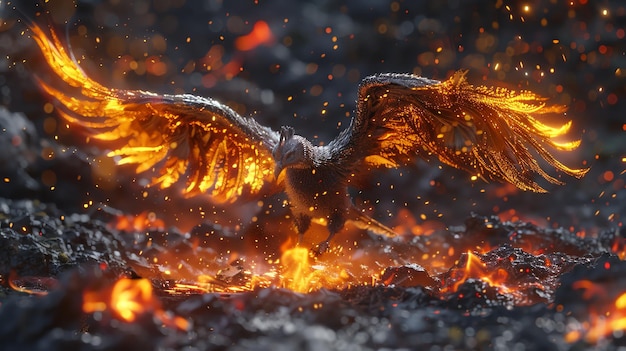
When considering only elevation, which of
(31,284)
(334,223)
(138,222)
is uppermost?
(138,222)

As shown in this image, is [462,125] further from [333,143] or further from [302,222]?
[302,222]

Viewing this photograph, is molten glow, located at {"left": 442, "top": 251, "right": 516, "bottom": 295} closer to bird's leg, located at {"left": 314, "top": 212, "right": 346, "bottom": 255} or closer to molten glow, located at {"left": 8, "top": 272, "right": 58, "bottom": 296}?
bird's leg, located at {"left": 314, "top": 212, "right": 346, "bottom": 255}

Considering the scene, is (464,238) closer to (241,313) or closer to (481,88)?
(481,88)

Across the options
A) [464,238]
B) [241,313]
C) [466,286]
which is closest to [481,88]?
[466,286]

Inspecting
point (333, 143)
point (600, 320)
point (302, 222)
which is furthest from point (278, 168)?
point (600, 320)

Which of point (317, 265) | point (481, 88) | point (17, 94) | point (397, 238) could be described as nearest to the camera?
point (481, 88)

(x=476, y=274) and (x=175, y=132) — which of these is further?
(x=175, y=132)
